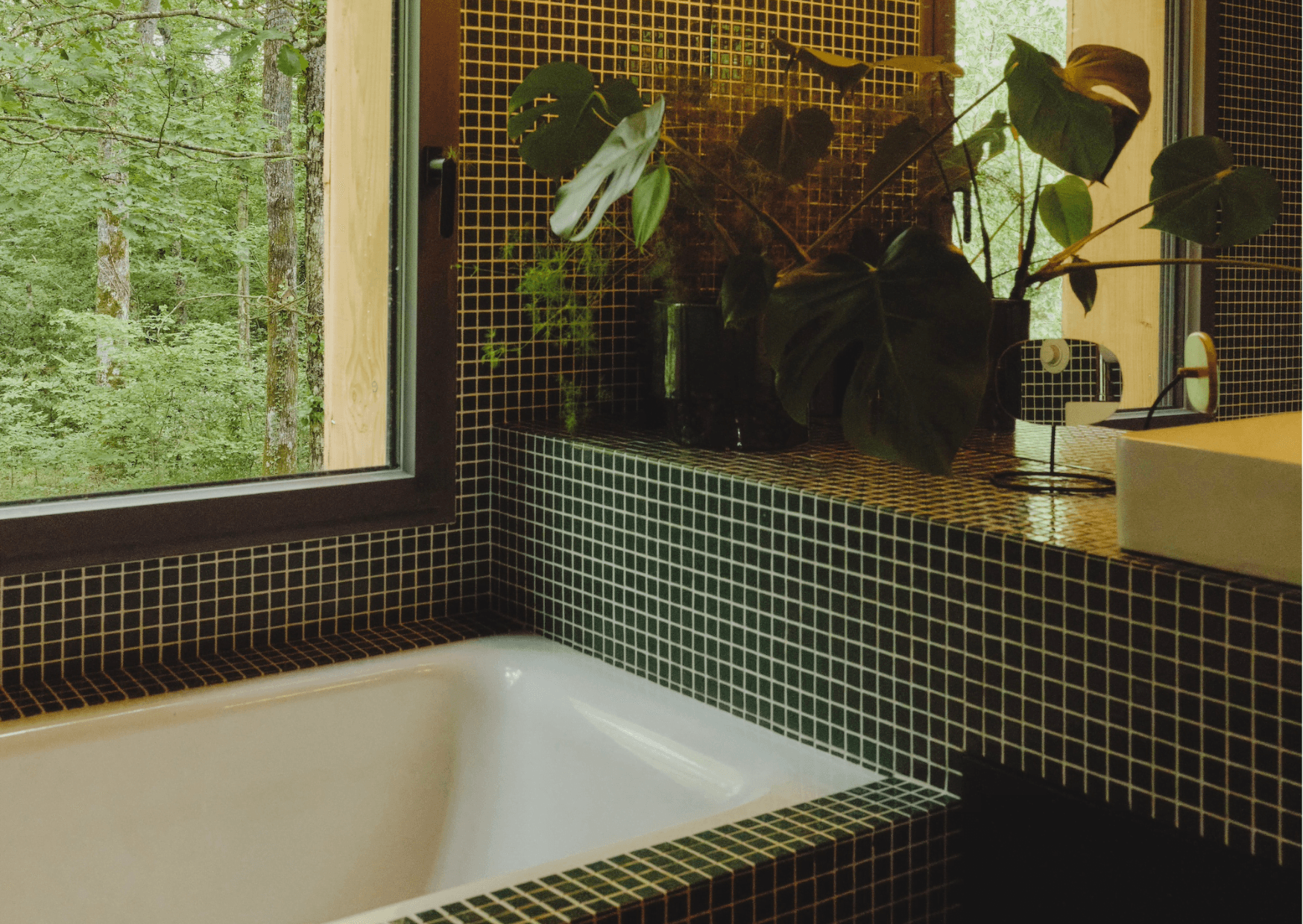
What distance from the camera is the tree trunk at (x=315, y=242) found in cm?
221

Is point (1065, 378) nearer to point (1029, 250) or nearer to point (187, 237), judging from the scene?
point (1029, 250)

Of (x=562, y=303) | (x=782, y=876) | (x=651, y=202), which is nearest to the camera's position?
(x=782, y=876)

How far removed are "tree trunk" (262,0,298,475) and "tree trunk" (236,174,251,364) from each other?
0.04 m

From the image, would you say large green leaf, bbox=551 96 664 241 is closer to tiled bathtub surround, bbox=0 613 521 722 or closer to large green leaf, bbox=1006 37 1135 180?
large green leaf, bbox=1006 37 1135 180

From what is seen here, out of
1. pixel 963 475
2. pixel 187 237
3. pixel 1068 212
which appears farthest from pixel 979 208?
pixel 187 237

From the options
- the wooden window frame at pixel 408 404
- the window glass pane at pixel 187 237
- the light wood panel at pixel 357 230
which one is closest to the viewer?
the window glass pane at pixel 187 237

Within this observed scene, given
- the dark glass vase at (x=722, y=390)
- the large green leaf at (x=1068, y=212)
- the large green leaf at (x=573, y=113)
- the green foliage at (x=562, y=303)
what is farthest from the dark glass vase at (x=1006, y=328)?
the green foliage at (x=562, y=303)

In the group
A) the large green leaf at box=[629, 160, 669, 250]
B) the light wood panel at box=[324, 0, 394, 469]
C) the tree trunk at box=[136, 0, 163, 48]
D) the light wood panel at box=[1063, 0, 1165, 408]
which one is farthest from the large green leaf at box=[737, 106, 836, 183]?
the tree trunk at box=[136, 0, 163, 48]

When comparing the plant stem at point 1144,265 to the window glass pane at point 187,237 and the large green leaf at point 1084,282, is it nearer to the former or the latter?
the large green leaf at point 1084,282

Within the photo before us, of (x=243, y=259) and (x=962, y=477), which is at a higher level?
(x=243, y=259)

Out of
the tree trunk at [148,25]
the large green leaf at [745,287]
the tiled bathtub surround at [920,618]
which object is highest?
the tree trunk at [148,25]

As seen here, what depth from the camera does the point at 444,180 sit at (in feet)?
7.48

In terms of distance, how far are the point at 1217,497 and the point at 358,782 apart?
139 cm

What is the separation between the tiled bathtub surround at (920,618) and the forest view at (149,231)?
56 centimetres
